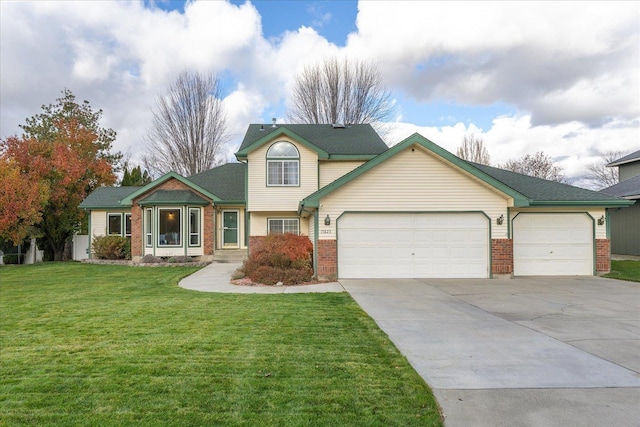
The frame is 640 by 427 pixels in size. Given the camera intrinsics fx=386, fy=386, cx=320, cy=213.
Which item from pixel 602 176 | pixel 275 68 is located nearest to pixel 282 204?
pixel 275 68

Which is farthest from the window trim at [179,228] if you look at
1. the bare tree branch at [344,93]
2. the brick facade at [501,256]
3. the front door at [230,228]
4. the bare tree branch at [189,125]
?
the bare tree branch at [344,93]

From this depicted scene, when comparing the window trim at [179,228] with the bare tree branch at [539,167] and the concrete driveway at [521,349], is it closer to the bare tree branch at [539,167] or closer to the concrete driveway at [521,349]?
the concrete driveway at [521,349]

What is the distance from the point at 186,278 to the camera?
1394 centimetres

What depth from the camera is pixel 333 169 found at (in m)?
17.8

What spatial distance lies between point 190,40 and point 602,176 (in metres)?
49.9

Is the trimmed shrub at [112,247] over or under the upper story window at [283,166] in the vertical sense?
under

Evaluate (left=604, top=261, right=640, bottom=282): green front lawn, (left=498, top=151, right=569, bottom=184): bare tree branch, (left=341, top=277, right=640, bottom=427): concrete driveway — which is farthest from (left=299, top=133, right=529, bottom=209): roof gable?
(left=498, top=151, right=569, bottom=184): bare tree branch

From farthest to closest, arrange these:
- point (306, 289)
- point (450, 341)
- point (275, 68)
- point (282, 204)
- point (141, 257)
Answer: point (275, 68) < point (141, 257) < point (282, 204) < point (306, 289) < point (450, 341)

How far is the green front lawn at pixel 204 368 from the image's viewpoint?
138 inches

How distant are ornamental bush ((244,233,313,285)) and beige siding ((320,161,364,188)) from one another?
14.2ft

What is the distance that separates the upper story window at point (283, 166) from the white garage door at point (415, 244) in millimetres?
4725

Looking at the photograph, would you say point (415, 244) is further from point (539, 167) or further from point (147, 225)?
point (539, 167)

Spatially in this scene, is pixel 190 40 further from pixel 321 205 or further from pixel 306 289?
pixel 306 289

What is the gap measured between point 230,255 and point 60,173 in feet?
42.8
